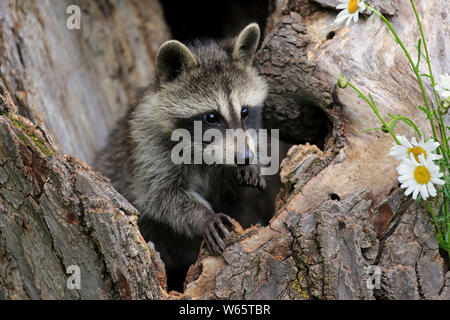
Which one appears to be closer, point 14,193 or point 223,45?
point 14,193

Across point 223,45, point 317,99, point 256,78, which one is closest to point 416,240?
point 317,99

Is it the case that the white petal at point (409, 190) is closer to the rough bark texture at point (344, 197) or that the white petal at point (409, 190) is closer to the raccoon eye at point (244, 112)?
the rough bark texture at point (344, 197)

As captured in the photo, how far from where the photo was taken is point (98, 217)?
8.10 ft

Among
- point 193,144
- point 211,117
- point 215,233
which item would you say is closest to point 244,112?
point 211,117

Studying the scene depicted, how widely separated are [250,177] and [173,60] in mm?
942

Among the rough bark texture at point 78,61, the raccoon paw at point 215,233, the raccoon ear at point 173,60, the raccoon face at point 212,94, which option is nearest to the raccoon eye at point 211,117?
the raccoon face at point 212,94

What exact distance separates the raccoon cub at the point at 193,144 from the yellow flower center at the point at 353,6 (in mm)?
642

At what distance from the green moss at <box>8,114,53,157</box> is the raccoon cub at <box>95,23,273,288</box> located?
91cm

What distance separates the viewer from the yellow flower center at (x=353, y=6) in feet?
8.71

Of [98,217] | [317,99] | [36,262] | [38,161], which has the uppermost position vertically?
[317,99]

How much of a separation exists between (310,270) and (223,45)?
1711mm

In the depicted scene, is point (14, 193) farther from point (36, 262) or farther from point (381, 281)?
point (381, 281)

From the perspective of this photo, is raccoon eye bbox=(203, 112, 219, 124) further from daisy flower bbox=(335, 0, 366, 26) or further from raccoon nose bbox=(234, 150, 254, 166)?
daisy flower bbox=(335, 0, 366, 26)

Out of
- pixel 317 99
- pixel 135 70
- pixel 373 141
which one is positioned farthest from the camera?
pixel 135 70
